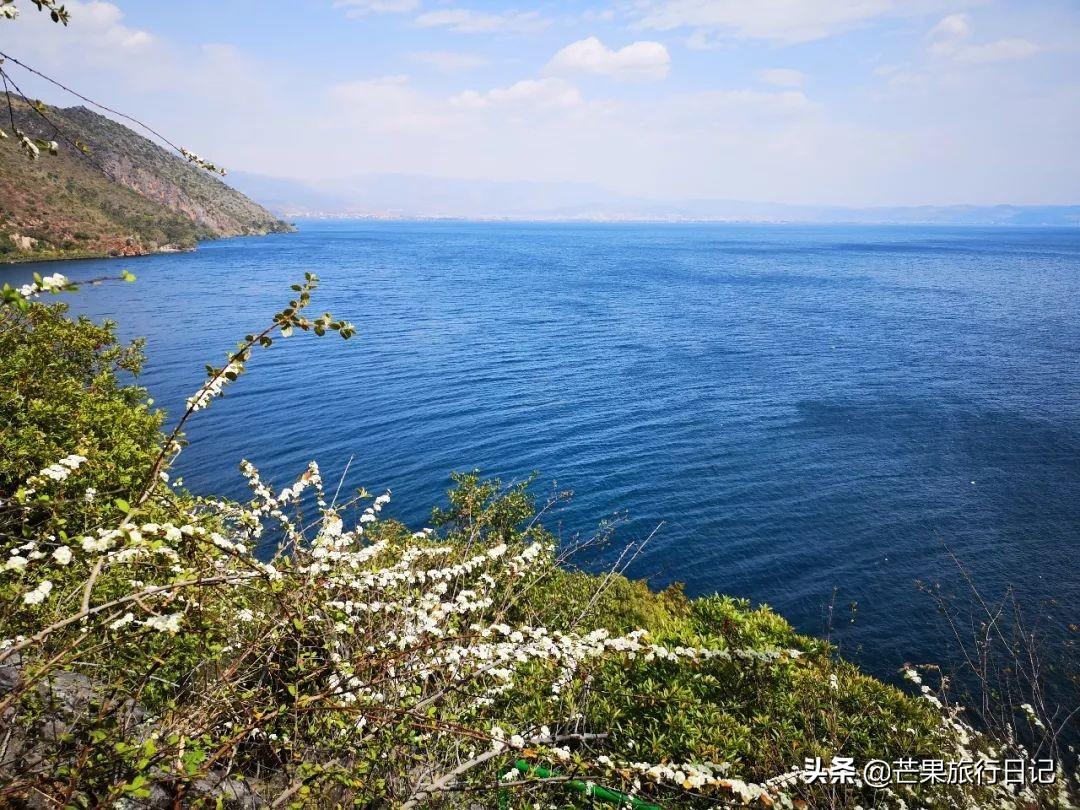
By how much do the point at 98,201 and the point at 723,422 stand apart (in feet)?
491

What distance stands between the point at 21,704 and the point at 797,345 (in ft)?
209

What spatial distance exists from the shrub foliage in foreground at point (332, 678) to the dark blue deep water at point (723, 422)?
521 inches

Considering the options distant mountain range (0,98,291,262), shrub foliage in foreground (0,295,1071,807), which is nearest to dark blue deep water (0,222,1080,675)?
shrub foliage in foreground (0,295,1071,807)

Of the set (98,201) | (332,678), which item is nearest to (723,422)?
(332,678)

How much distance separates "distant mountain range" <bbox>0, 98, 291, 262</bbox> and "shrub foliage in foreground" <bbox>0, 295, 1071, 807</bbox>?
75.8 meters

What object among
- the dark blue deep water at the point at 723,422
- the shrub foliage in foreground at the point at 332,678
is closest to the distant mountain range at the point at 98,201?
the dark blue deep water at the point at 723,422

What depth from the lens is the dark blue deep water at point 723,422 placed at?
25.8 m

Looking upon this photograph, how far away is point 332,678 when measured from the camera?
6.13 meters

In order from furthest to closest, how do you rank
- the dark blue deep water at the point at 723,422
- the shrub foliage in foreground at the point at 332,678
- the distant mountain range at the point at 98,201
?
the distant mountain range at the point at 98,201 → the dark blue deep water at the point at 723,422 → the shrub foliage in foreground at the point at 332,678

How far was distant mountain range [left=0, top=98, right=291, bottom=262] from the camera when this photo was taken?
10219 cm

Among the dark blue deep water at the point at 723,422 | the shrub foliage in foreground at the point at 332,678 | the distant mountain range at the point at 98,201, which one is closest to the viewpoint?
the shrub foliage in foreground at the point at 332,678

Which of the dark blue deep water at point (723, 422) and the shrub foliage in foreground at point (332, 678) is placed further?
the dark blue deep water at point (723, 422)

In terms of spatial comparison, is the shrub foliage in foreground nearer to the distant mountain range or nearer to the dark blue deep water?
the dark blue deep water

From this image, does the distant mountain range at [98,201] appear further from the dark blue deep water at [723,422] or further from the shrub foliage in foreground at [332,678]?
the shrub foliage in foreground at [332,678]
